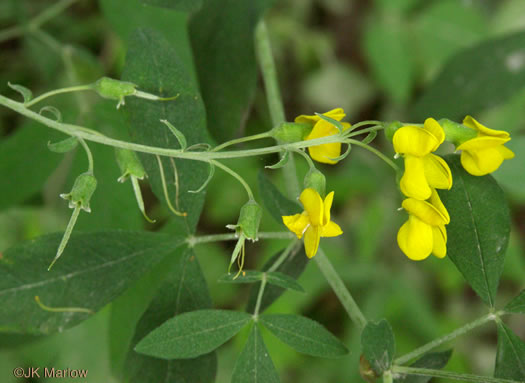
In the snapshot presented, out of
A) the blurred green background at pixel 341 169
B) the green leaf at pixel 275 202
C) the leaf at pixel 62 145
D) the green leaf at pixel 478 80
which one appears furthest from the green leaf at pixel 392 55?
the leaf at pixel 62 145

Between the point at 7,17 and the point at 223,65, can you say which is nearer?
the point at 223,65

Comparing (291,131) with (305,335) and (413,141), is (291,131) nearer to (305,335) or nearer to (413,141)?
(413,141)

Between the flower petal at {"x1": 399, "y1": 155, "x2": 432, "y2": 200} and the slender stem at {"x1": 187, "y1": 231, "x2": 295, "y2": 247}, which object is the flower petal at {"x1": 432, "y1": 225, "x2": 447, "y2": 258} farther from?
the slender stem at {"x1": 187, "y1": 231, "x2": 295, "y2": 247}

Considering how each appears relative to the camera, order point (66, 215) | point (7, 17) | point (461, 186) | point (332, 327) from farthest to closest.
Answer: point (332, 327)
point (7, 17)
point (66, 215)
point (461, 186)

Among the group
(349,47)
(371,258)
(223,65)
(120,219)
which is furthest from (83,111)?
(349,47)

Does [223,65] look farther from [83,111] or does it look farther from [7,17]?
[7,17]

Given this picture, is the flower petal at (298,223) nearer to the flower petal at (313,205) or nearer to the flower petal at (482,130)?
the flower petal at (313,205)

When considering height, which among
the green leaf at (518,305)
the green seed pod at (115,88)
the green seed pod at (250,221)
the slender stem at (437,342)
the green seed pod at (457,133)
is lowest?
the slender stem at (437,342)
